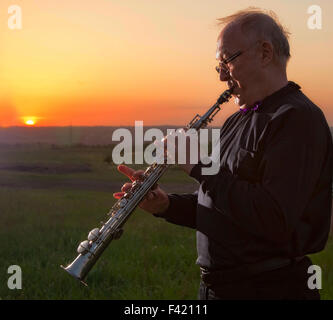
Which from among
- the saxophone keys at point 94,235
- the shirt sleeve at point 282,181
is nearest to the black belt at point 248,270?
the shirt sleeve at point 282,181

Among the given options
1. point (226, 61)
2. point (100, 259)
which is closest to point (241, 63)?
point (226, 61)

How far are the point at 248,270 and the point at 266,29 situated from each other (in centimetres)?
129

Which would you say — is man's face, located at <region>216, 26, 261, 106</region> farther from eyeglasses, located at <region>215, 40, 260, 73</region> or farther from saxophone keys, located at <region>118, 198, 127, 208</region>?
saxophone keys, located at <region>118, 198, 127, 208</region>

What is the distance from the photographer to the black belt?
9.21 ft

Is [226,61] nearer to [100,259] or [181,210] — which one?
[181,210]

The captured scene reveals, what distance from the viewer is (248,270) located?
284cm

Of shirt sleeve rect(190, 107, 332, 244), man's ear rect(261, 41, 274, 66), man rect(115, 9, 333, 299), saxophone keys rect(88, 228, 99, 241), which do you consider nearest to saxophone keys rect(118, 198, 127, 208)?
saxophone keys rect(88, 228, 99, 241)

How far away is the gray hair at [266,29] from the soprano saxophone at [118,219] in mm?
559

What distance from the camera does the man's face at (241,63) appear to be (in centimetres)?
285
